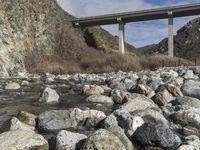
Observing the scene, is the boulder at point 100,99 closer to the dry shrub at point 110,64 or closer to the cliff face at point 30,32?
the cliff face at point 30,32

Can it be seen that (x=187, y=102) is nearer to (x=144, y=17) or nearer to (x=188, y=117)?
(x=188, y=117)

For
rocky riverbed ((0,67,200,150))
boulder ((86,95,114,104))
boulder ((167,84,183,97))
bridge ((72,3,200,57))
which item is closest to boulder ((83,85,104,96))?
rocky riverbed ((0,67,200,150))

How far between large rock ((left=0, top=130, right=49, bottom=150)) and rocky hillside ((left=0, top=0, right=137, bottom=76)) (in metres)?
15.9

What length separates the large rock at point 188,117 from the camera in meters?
8.09

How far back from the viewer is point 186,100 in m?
9.97

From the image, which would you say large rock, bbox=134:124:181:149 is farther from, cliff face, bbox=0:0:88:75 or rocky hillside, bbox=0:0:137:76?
cliff face, bbox=0:0:88:75

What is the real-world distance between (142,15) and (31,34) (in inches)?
731

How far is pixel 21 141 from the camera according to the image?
20.2 feet

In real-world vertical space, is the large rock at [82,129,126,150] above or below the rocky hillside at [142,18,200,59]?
below

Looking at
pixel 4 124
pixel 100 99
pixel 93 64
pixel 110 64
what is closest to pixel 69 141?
pixel 4 124

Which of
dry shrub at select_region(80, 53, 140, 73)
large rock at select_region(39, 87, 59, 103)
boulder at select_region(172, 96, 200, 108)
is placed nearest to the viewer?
boulder at select_region(172, 96, 200, 108)

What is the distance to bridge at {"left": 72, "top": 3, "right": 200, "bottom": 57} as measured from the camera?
148 ft

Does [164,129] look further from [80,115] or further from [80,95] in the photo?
[80,95]

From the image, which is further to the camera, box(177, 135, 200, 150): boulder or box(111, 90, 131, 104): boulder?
box(111, 90, 131, 104): boulder
